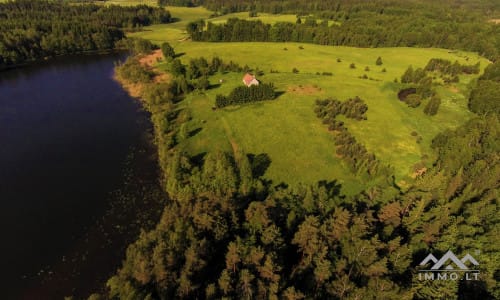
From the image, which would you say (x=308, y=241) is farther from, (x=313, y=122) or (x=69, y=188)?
(x=313, y=122)

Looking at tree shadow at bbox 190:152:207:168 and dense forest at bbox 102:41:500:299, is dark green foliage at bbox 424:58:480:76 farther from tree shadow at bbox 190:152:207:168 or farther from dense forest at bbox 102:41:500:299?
tree shadow at bbox 190:152:207:168

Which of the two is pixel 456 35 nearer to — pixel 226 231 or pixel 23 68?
pixel 226 231

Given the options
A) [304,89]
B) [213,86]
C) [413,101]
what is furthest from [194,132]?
[413,101]

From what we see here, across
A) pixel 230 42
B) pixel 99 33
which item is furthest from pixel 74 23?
pixel 230 42

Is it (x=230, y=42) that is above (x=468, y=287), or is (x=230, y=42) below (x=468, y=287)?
above

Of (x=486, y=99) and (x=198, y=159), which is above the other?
(x=486, y=99)

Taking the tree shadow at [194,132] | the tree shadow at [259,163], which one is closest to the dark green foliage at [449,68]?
the tree shadow at [259,163]
